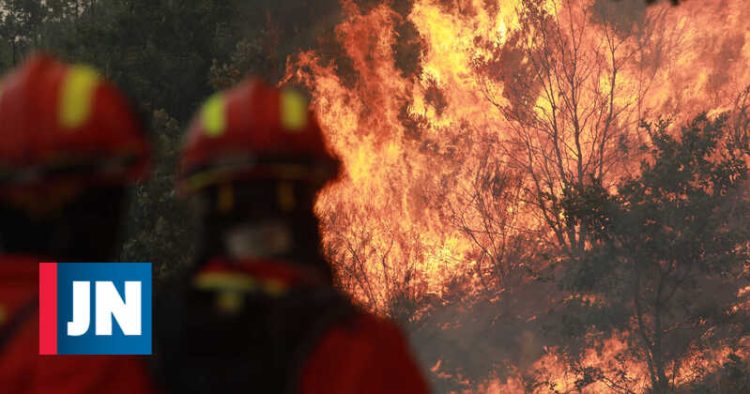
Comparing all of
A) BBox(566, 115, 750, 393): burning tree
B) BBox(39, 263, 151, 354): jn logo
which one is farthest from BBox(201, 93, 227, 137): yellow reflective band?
BBox(566, 115, 750, 393): burning tree

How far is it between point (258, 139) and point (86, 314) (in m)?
1.00

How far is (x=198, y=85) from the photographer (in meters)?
20.6

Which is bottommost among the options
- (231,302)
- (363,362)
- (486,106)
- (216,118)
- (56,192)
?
(363,362)

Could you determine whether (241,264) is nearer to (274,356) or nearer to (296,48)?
(274,356)

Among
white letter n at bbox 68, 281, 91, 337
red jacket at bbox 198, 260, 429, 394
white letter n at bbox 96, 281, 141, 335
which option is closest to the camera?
red jacket at bbox 198, 260, 429, 394

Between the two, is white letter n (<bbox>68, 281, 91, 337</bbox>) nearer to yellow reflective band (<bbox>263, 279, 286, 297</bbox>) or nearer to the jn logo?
the jn logo

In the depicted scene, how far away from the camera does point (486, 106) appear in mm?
29094

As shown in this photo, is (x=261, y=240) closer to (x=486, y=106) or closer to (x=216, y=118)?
(x=216, y=118)

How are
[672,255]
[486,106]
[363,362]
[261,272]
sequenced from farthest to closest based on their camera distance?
[486,106]
[672,255]
[261,272]
[363,362]

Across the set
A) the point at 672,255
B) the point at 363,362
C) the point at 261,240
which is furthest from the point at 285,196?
the point at 672,255

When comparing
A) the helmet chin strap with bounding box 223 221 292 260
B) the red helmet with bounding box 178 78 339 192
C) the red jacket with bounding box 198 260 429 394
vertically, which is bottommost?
the red jacket with bounding box 198 260 429 394

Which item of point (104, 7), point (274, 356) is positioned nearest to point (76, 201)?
point (274, 356)

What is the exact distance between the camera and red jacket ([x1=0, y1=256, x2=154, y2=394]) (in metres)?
1.86

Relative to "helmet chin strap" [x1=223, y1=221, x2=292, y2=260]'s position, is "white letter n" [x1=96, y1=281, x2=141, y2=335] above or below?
above
